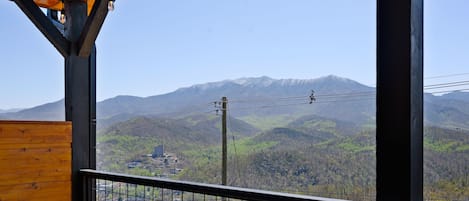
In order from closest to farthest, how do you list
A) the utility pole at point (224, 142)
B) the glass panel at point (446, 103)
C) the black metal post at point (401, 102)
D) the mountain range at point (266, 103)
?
1. the black metal post at point (401, 102)
2. the glass panel at point (446, 103)
3. the mountain range at point (266, 103)
4. the utility pole at point (224, 142)

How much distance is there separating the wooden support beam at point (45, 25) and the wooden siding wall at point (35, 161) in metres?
0.66

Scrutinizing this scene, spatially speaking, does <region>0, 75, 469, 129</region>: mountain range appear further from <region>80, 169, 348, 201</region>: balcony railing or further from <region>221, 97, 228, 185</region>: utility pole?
<region>80, 169, 348, 201</region>: balcony railing

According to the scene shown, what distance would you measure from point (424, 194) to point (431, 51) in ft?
2.17

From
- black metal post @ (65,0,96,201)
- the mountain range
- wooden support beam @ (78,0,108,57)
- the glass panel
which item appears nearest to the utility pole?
the mountain range

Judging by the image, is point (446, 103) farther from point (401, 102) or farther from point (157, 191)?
point (157, 191)

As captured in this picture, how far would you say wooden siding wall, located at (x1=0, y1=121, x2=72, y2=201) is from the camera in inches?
129

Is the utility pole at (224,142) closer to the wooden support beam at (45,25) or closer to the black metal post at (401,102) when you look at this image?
the wooden support beam at (45,25)

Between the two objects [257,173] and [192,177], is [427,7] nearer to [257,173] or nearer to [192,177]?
[257,173]

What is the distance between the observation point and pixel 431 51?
199 centimetres

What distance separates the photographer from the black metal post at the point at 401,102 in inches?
70.9

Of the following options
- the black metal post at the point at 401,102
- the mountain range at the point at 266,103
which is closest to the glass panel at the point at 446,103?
the mountain range at the point at 266,103

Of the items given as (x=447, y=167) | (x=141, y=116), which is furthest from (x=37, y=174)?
(x=447, y=167)

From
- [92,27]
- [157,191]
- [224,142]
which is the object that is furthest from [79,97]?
[224,142]

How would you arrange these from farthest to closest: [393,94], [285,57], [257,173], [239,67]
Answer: [239,67]
[285,57]
[257,173]
[393,94]
